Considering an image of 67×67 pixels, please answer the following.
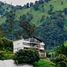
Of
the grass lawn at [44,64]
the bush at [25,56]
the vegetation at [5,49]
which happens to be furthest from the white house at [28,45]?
the bush at [25,56]

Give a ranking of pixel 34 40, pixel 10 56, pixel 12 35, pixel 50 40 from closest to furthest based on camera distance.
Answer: pixel 10 56 → pixel 34 40 → pixel 12 35 → pixel 50 40

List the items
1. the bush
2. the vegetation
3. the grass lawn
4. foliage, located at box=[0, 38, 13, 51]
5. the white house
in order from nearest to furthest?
the bush → the grass lawn → the vegetation → foliage, located at box=[0, 38, 13, 51] → the white house

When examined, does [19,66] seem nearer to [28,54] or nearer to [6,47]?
[28,54]

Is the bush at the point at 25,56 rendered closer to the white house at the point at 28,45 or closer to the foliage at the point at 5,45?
the white house at the point at 28,45

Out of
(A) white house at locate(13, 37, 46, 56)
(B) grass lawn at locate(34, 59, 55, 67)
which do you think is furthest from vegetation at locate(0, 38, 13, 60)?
(B) grass lawn at locate(34, 59, 55, 67)

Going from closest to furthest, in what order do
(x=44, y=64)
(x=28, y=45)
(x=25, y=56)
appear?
(x=25, y=56) → (x=44, y=64) → (x=28, y=45)

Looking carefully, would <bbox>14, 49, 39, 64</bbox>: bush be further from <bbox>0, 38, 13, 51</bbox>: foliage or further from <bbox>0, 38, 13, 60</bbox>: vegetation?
<bbox>0, 38, 13, 51</bbox>: foliage

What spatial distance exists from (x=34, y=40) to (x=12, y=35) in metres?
74.8

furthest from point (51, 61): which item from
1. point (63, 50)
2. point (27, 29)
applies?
point (27, 29)

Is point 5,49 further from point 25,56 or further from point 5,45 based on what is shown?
point 25,56

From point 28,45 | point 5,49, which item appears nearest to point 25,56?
point 5,49

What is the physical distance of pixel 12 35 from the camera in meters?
174

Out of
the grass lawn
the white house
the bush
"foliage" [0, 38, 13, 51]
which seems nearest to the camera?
the bush

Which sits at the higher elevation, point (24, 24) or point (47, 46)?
point (24, 24)
